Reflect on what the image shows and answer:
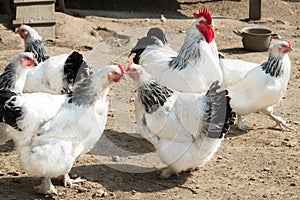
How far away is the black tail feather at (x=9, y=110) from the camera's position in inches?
188

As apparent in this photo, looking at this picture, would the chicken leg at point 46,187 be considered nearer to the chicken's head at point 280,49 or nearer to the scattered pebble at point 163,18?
the chicken's head at point 280,49

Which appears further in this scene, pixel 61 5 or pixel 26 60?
pixel 61 5

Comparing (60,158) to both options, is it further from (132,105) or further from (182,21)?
(182,21)

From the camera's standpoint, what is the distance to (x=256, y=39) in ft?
30.9

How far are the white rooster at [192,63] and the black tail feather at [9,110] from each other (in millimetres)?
2008

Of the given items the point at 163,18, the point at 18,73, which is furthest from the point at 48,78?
the point at 163,18

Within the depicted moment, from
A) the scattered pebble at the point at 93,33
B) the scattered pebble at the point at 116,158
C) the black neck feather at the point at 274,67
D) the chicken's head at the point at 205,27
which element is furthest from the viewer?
the scattered pebble at the point at 93,33

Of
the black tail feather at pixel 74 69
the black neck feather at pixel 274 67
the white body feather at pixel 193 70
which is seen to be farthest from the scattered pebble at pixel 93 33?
the black neck feather at pixel 274 67

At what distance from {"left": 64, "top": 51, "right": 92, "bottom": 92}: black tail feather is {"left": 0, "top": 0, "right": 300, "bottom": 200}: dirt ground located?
87cm

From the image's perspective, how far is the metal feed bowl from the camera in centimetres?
941

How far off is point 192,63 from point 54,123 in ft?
6.63

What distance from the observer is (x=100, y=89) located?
17.1ft

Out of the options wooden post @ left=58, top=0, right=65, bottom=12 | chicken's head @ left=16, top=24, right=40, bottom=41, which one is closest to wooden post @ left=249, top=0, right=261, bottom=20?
wooden post @ left=58, top=0, right=65, bottom=12

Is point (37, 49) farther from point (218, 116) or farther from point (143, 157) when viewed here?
point (218, 116)
